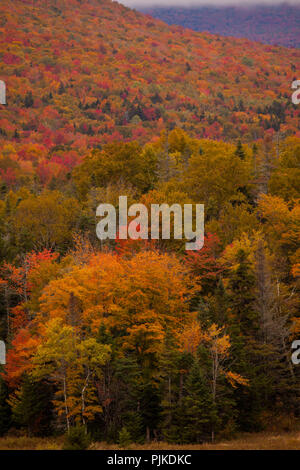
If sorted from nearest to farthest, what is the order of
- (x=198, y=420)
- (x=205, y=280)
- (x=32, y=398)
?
(x=198, y=420) → (x=32, y=398) → (x=205, y=280)

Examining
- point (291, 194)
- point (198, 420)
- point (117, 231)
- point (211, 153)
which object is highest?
point (211, 153)

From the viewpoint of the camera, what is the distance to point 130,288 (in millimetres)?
40562

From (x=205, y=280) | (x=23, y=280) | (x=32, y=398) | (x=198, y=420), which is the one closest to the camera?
(x=198, y=420)

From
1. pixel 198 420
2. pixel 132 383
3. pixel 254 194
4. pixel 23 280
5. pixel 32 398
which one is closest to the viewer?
pixel 198 420

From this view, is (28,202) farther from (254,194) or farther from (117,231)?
(254,194)

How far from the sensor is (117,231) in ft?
186

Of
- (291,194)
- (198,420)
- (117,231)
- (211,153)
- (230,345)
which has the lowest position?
(198,420)

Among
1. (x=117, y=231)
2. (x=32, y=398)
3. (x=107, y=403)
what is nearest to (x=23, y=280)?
(x=117, y=231)

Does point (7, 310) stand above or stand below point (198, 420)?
above

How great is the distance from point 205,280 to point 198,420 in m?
16.4

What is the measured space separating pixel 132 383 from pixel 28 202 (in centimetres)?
3927

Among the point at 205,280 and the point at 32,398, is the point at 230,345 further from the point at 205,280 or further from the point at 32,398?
the point at 32,398

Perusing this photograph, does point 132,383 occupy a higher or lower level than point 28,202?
lower

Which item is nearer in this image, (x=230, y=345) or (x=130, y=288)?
(x=230, y=345)
